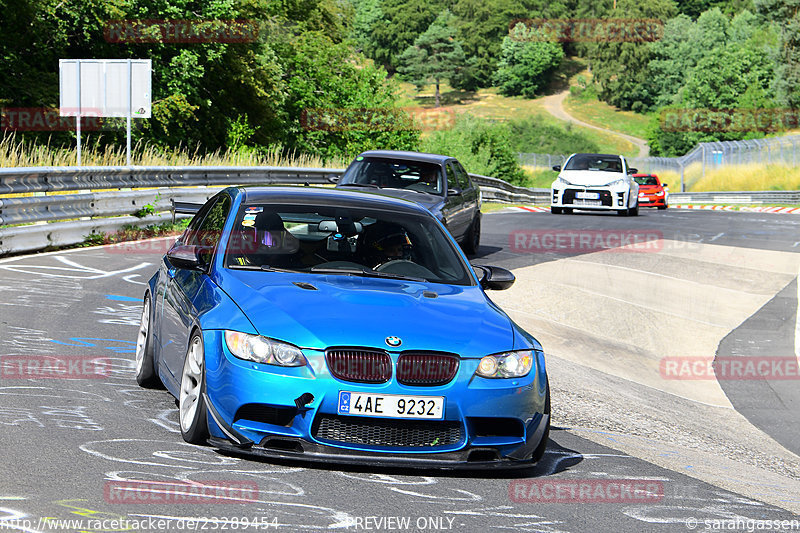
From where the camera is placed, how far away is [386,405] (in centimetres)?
514

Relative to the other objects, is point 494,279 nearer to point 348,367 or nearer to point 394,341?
point 394,341

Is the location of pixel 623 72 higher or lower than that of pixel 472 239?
higher

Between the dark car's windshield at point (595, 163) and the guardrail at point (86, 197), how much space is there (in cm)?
956

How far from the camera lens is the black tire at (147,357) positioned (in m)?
7.10

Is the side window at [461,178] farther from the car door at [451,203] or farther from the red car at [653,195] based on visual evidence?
the red car at [653,195]

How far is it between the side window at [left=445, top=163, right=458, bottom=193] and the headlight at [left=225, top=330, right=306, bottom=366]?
11.0 m

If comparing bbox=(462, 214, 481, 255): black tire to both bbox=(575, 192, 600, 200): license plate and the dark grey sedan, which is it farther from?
bbox=(575, 192, 600, 200): license plate

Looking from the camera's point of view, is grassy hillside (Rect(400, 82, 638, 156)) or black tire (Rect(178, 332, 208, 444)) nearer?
black tire (Rect(178, 332, 208, 444))

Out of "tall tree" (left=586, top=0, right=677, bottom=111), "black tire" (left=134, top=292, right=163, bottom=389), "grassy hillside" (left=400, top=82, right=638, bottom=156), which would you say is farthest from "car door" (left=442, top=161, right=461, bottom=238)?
"tall tree" (left=586, top=0, right=677, bottom=111)

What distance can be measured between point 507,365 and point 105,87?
1933 centimetres

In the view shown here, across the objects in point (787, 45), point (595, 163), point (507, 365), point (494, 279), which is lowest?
point (595, 163)

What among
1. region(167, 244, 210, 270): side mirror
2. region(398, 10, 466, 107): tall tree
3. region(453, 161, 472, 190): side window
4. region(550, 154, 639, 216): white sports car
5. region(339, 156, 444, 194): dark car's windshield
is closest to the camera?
region(167, 244, 210, 270): side mirror

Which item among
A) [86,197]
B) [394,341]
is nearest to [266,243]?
[394,341]

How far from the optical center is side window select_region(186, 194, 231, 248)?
6824 mm
